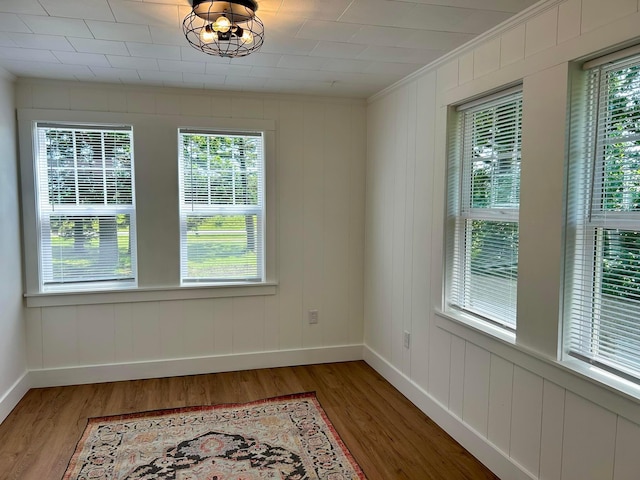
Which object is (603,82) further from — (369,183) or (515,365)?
(369,183)

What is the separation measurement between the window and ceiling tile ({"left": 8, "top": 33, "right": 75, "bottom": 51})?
2.34 metres

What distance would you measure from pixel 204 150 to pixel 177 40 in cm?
129

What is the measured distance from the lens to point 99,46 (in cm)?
258

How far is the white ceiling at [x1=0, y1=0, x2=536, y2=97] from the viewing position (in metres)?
2.05

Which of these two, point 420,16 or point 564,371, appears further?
point 420,16

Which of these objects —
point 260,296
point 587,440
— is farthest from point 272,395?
point 587,440

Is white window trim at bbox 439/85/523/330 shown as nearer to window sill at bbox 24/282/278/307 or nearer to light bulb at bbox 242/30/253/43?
light bulb at bbox 242/30/253/43

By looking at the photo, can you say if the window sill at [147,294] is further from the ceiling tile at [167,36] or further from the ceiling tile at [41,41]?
the ceiling tile at [167,36]

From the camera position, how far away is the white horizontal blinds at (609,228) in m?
1.73

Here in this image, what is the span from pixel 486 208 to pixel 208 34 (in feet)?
5.68

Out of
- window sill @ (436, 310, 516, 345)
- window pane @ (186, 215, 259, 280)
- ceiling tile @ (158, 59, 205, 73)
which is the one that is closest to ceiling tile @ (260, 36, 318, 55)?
ceiling tile @ (158, 59, 205, 73)

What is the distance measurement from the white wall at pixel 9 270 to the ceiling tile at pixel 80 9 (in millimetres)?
1357

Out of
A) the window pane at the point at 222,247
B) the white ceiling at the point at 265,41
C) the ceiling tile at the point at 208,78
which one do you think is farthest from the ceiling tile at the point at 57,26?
the window pane at the point at 222,247

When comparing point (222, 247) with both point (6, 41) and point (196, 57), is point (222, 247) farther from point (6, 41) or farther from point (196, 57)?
point (6, 41)
